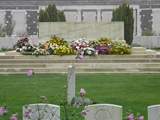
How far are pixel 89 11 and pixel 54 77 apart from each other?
5100 centimetres

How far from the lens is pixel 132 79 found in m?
15.5

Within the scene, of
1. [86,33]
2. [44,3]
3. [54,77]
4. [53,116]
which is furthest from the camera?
[44,3]

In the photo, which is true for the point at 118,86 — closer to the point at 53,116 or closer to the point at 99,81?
the point at 99,81

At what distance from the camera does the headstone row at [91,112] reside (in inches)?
272

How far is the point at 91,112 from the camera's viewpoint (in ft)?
23.4

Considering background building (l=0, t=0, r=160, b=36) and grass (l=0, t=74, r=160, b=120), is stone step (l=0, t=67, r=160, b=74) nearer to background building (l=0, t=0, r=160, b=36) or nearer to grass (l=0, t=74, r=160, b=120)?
grass (l=0, t=74, r=160, b=120)

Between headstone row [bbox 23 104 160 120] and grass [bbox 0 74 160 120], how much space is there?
2.63 meters

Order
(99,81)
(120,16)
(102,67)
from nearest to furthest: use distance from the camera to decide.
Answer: (99,81) → (102,67) → (120,16)

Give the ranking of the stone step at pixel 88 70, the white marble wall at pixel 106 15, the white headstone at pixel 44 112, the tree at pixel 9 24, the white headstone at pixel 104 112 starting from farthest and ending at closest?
1. the white marble wall at pixel 106 15
2. the tree at pixel 9 24
3. the stone step at pixel 88 70
4. the white headstone at pixel 104 112
5. the white headstone at pixel 44 112

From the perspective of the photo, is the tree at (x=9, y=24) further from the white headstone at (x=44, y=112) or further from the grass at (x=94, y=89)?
the white headstone at (x=44, y=112)

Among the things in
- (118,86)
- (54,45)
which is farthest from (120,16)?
(118,86)

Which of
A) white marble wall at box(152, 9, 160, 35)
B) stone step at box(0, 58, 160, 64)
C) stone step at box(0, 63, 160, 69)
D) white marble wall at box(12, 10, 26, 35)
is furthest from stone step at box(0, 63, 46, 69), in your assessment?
white marble wall at box(152, 9, 160, 35)

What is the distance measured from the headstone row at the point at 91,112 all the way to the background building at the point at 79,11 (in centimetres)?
5648

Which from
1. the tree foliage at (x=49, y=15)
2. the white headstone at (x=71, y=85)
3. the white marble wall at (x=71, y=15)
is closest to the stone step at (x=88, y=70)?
the white headstone at (x=71, y=85)
